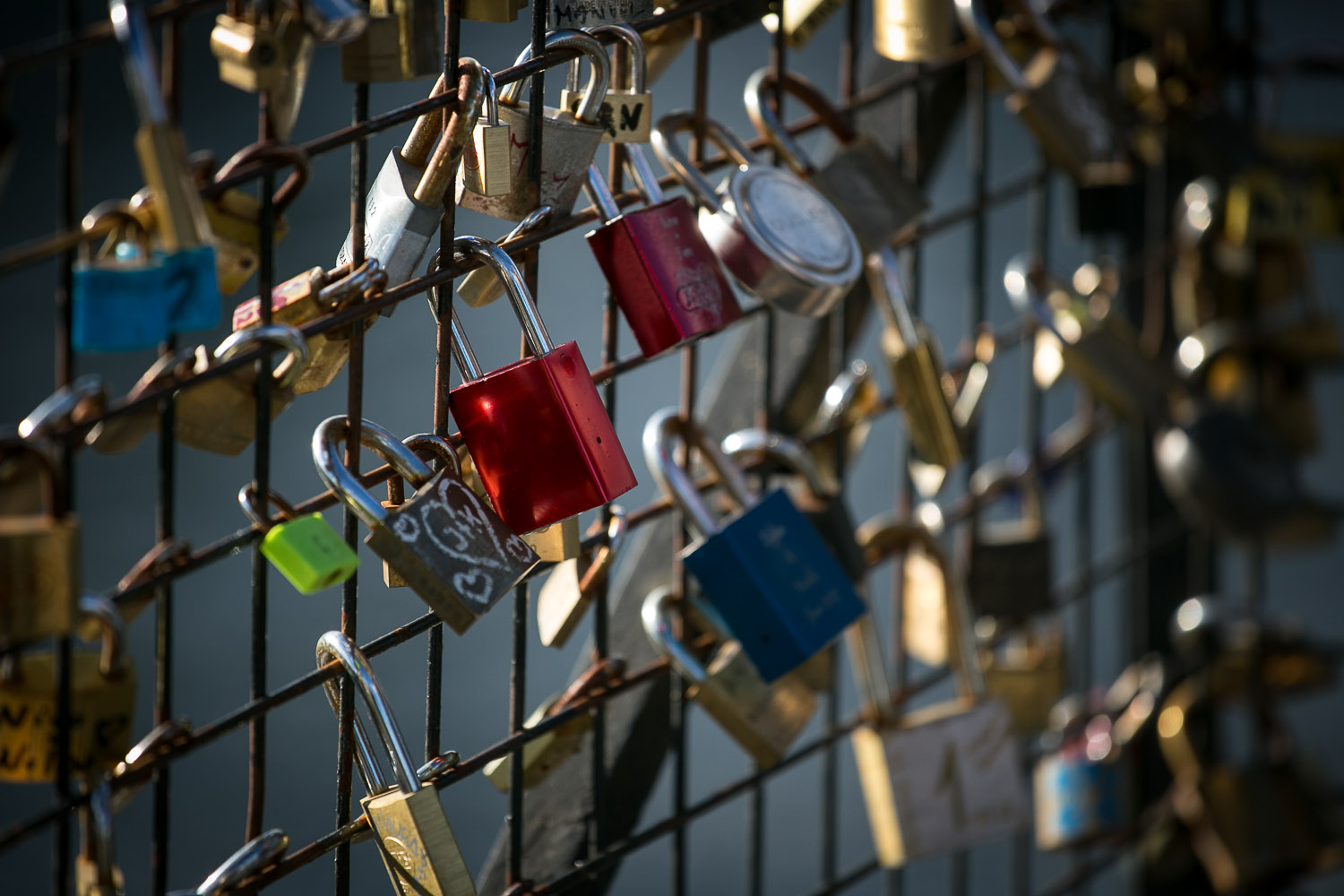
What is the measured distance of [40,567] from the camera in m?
0.47

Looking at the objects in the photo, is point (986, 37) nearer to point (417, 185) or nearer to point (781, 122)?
point (781, 122)

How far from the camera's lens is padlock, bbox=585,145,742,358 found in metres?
0.62

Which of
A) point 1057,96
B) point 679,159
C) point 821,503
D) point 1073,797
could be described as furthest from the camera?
point 1073,797

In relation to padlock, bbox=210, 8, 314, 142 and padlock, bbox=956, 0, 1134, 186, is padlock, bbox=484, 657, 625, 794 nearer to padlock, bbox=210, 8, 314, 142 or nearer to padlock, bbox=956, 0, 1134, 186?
padlock, bbox=210, 8, 314, 142

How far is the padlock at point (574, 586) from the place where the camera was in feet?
2.21

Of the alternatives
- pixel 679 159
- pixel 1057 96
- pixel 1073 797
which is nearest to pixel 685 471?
pixel 679 159

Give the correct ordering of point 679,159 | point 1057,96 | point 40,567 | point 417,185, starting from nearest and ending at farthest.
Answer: point 40,567 < point 417,185 < point 679,159 < point 1057,96

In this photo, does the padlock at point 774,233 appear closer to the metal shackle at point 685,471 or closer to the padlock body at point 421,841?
the metal shackle at point 685,471

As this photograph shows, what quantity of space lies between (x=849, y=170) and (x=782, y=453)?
17 cm

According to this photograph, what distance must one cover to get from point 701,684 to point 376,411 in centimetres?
24

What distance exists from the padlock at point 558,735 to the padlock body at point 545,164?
0.85 ft

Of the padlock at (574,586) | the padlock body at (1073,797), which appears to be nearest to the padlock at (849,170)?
the padlock at (574,586)

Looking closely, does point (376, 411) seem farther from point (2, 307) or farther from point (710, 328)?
point (2, 307)

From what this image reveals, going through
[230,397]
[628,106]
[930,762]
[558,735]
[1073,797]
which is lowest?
[1073,797]
